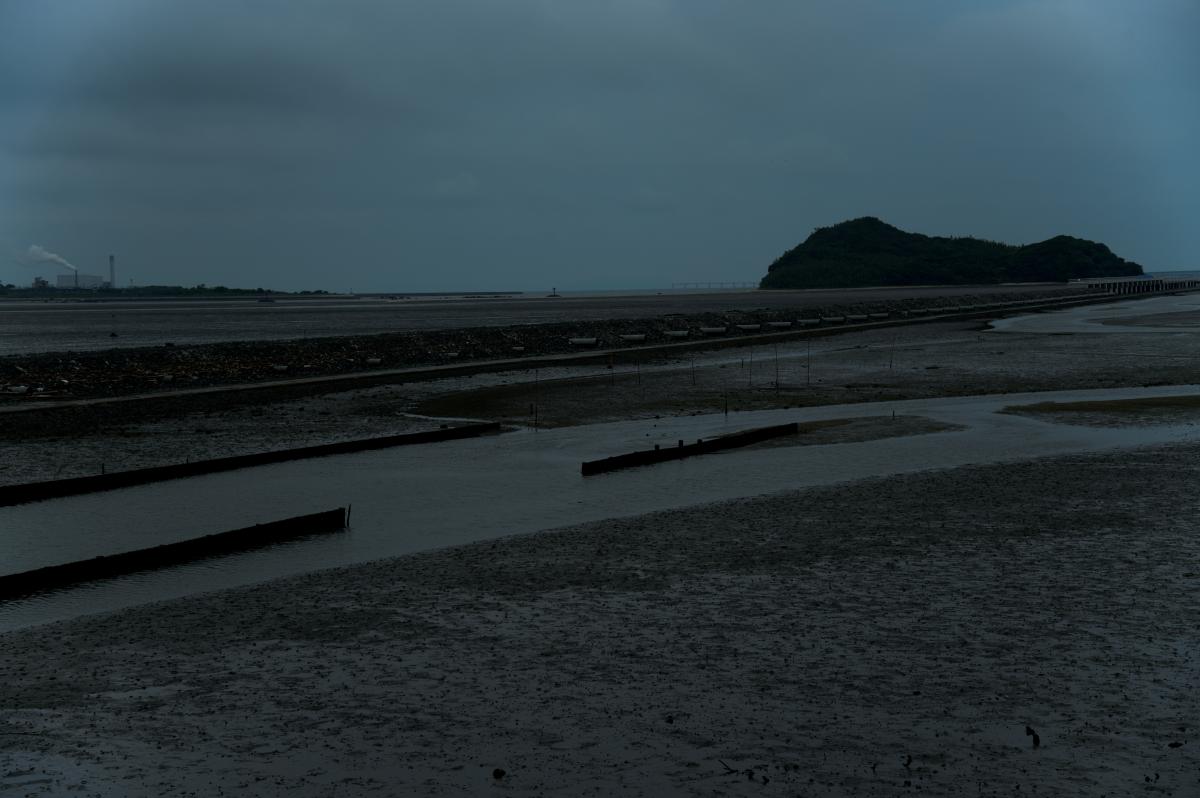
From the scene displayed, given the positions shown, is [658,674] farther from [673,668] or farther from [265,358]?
[265,358]

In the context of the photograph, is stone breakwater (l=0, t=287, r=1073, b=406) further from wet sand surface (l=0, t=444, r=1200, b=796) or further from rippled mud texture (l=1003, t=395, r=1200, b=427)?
wet sand surface (l=0, t=444, r=1200, b=796)

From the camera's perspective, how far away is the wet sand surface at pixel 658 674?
951 cm

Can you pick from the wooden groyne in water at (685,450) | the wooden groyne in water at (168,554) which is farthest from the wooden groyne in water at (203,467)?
the wooden groyne in water at (168,554)

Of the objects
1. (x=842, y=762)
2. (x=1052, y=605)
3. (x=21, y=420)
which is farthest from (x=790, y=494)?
(x=21, y=420)

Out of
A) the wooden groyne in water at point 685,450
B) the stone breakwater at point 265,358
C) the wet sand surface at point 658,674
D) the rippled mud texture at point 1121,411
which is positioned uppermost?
the stone breakwater at point 265,358

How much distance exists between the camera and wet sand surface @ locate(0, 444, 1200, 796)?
31.2ft

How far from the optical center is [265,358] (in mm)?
59031

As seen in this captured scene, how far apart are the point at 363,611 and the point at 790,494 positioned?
10562 millimetres

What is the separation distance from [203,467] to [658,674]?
1810 centimetres

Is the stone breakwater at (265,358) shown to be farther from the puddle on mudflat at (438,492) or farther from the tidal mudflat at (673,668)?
the tidal mudflat at (673,668)

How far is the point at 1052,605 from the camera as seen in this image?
14070 mm

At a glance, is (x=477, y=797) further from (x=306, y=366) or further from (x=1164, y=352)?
(x=1164, y=352)

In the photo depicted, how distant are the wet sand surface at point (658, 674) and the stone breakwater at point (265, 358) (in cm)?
3202

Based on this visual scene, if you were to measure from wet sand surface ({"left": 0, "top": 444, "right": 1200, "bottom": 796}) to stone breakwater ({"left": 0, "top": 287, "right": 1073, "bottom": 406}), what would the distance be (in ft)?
105
